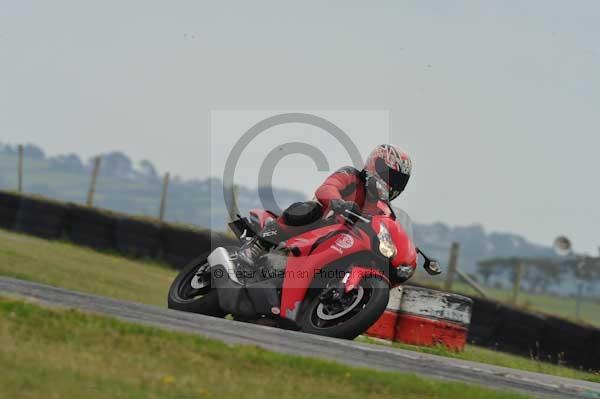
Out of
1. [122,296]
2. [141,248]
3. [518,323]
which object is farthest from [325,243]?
[141,248]

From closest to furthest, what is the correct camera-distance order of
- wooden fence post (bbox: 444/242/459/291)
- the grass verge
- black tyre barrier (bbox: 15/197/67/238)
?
the grass verge, black tyre barrier (bbox: 15/197/67/238), wooden fence post (bbox: 444/242/459/291)

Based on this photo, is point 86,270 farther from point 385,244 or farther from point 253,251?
point 385,244

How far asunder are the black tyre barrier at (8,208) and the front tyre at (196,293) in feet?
48.1

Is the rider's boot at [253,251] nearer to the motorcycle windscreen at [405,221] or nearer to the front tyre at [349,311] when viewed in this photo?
the front tyre at [349,311]

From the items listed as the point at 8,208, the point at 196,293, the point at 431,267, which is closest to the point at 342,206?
the point at 431,267

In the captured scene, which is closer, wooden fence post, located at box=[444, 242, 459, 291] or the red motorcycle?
the red motorcycle

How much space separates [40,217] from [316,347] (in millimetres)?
17329

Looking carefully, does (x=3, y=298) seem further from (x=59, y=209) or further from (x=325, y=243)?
(x=59, y=209)

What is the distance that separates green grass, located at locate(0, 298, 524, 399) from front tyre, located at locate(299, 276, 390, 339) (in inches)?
78.8

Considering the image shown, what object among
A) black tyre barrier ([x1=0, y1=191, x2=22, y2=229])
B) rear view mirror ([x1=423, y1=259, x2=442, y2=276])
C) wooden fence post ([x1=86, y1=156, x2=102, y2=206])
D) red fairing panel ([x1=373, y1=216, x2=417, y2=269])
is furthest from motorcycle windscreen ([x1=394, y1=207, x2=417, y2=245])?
wooden fence post ([x1=86, y1=156, x2=102, y2=206])

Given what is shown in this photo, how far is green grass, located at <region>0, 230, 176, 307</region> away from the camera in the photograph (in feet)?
55.1

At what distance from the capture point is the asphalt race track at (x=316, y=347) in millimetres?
7254

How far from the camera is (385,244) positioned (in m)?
9.18

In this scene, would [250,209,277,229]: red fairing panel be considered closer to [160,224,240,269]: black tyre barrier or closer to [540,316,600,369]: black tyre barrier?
[540,316,600,369]: black tyre barrier
